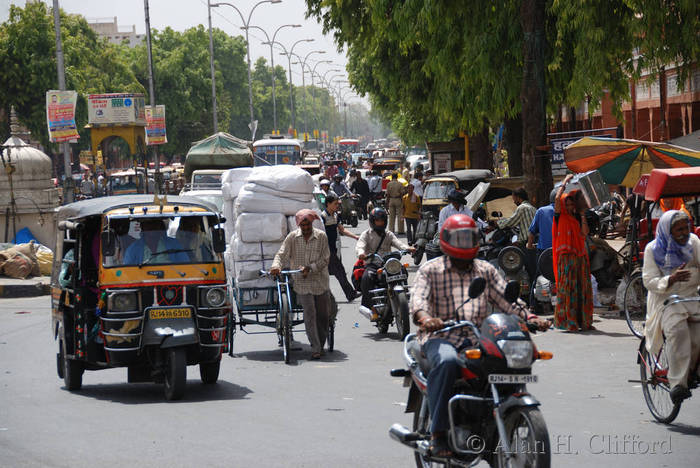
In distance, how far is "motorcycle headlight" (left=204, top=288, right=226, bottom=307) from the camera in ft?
34.0

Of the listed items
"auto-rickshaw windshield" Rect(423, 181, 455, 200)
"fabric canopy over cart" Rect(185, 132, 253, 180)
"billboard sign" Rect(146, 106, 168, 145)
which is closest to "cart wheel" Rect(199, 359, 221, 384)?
"auto-rickshaw windshield" Rect(423, 181, 455, 200)

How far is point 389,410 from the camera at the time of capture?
8.95 metres

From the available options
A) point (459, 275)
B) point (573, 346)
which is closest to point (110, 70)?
point (573, 346)

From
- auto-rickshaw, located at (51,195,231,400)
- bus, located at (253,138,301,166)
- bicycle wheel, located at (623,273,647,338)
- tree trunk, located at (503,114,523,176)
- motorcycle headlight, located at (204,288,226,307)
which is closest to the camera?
auto-rickshaw, located at (51,195,231,400)

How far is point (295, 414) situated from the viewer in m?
8.94

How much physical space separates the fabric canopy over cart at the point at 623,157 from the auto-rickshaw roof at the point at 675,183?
199 inches

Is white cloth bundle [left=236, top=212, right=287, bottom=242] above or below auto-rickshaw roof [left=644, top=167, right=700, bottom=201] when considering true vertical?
below

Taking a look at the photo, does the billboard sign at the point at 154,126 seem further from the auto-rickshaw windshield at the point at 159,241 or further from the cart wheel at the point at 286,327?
the auto-rickshaw windshield at the point at 159,241

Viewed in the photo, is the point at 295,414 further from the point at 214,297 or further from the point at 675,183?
the point at 675,183

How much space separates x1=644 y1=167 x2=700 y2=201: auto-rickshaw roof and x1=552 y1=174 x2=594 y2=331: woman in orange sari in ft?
9.26

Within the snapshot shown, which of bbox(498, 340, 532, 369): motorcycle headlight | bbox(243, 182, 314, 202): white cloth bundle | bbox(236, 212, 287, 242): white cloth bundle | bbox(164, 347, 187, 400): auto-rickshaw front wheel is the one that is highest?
bbox(243, 182, 314, 202): white cloth bundle

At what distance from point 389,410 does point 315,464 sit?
2.05 metres

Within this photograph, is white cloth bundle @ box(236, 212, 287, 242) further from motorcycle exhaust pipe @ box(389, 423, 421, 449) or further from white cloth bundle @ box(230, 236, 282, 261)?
motorcycle exhaust pipe @ box(389, 423, 421, 449)

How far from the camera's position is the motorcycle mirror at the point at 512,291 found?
5.90 m
